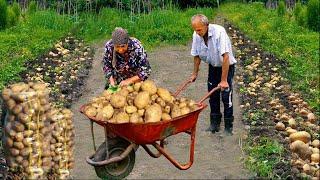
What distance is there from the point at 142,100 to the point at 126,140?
40cm

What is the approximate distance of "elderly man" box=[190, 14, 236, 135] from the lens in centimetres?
772

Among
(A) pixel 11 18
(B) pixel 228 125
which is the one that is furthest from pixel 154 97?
(A) pixel 11 18

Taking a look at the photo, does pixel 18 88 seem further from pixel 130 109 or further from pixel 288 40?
pixel 288 40

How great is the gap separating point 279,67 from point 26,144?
5.97 meters

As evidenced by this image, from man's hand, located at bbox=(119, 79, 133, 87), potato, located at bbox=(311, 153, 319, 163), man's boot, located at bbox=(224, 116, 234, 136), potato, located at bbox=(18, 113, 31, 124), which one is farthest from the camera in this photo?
man's boot, located at bbox=(224, 116, 234, 136)

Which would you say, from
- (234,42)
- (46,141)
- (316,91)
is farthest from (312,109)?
(234,42)

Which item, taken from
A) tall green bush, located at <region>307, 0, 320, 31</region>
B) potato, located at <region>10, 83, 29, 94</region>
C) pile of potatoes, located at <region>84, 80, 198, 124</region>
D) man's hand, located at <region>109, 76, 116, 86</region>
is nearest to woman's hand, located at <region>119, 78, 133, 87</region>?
man's hand, located at <region>109, 76, 116, 86</region>

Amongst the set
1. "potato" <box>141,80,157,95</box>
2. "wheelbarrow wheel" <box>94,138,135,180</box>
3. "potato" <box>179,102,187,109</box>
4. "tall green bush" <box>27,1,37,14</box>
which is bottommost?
"tall green bush" <box>27,1,37,14</box>

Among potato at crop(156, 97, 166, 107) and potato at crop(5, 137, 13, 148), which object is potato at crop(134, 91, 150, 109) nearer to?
potato at crop(156, 97, 166, 107)

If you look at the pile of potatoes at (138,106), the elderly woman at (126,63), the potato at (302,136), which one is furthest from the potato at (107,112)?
the potato at (302,136)

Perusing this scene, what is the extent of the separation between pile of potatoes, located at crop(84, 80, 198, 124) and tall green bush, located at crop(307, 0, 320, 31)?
7.52 meters

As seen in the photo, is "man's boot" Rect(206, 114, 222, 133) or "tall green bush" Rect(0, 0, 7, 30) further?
"tall green bush" Rect(0, 0, 7, 30)

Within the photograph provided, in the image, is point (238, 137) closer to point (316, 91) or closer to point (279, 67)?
point (316, 91)

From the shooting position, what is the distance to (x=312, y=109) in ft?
29.5
